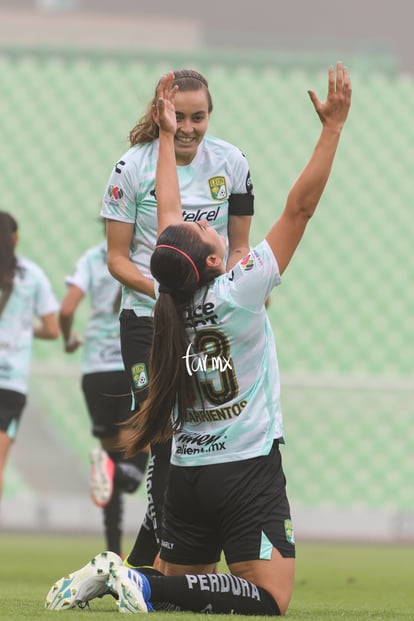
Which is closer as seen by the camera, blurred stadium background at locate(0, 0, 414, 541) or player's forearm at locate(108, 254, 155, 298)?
player's forearm at locate(108, 254, 155, 298)

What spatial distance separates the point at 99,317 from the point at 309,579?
185 cm

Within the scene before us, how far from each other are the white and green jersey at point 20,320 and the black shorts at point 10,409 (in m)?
0.03

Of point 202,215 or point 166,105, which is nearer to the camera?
point 166,105

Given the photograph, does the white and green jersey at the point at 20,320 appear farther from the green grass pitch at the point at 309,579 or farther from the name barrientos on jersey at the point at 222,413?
the name barrientos on jersey at the point at 222,413

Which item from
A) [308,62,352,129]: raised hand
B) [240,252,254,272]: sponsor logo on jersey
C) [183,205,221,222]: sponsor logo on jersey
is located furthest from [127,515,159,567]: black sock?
[308,62,352,129]: raised hand

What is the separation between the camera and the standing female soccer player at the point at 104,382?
7.11m

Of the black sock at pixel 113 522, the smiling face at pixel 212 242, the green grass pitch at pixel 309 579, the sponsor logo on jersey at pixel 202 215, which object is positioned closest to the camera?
the smiling face at pixel 212 242

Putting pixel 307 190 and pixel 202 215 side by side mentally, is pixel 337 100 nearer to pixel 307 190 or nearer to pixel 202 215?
pixel 307 190

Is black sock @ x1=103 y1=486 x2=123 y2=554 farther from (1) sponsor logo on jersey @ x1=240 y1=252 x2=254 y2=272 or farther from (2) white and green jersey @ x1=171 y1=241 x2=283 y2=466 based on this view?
(1) sponsor logo on jersey @ x1=240 y1=252 x2=254 y2=272

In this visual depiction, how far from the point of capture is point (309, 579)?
22.9 feet

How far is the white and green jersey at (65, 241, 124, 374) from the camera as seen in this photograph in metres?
7.23

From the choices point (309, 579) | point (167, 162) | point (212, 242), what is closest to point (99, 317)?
point (309, 579)

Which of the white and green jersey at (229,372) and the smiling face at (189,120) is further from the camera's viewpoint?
the smiling face at (189,120)

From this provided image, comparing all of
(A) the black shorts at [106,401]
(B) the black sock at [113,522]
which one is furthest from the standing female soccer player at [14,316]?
(B) the black sock at [113,522]
